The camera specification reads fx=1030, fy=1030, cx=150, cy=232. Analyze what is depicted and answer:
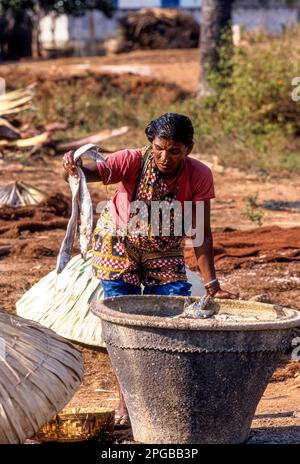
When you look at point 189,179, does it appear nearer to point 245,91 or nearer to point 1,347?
point 1,347

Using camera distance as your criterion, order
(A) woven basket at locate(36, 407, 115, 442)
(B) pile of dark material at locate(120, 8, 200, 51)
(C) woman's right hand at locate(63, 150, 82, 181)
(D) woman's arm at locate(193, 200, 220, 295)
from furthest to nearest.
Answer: (B) pile of dark material at locate(120, 8, 200, 51), (D) woman's arm at locate(193, 200, 220, 295), (A) woven basket at locate(36, 407, 115, 442), (C) woman's right hand at locate(63, 150, 82, 181)

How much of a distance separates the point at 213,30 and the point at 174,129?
12.6 m

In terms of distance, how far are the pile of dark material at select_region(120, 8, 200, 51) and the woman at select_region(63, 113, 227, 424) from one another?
20.8 metres

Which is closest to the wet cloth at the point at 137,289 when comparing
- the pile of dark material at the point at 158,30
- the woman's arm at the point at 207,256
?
the woman's arm at the point at 207,256

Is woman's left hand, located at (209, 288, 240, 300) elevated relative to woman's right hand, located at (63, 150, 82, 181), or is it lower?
lower

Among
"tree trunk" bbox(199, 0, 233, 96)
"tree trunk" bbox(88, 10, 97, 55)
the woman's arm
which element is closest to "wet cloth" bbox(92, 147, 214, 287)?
the woman's arm

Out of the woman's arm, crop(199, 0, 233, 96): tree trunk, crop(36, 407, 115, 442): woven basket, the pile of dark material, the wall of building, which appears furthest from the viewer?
the wall of building

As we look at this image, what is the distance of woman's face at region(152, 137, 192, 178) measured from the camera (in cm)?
429

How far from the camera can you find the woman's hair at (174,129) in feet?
14.0

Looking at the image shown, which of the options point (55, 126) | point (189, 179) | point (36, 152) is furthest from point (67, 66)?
point (189, 179)

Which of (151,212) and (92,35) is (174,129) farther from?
(92,35)

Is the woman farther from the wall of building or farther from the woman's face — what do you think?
the wall of building

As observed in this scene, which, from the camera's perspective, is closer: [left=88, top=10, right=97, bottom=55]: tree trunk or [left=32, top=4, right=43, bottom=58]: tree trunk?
[left=32, top=4, right=43, bottom=58]: tree trunk

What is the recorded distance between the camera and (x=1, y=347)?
4.14 m
